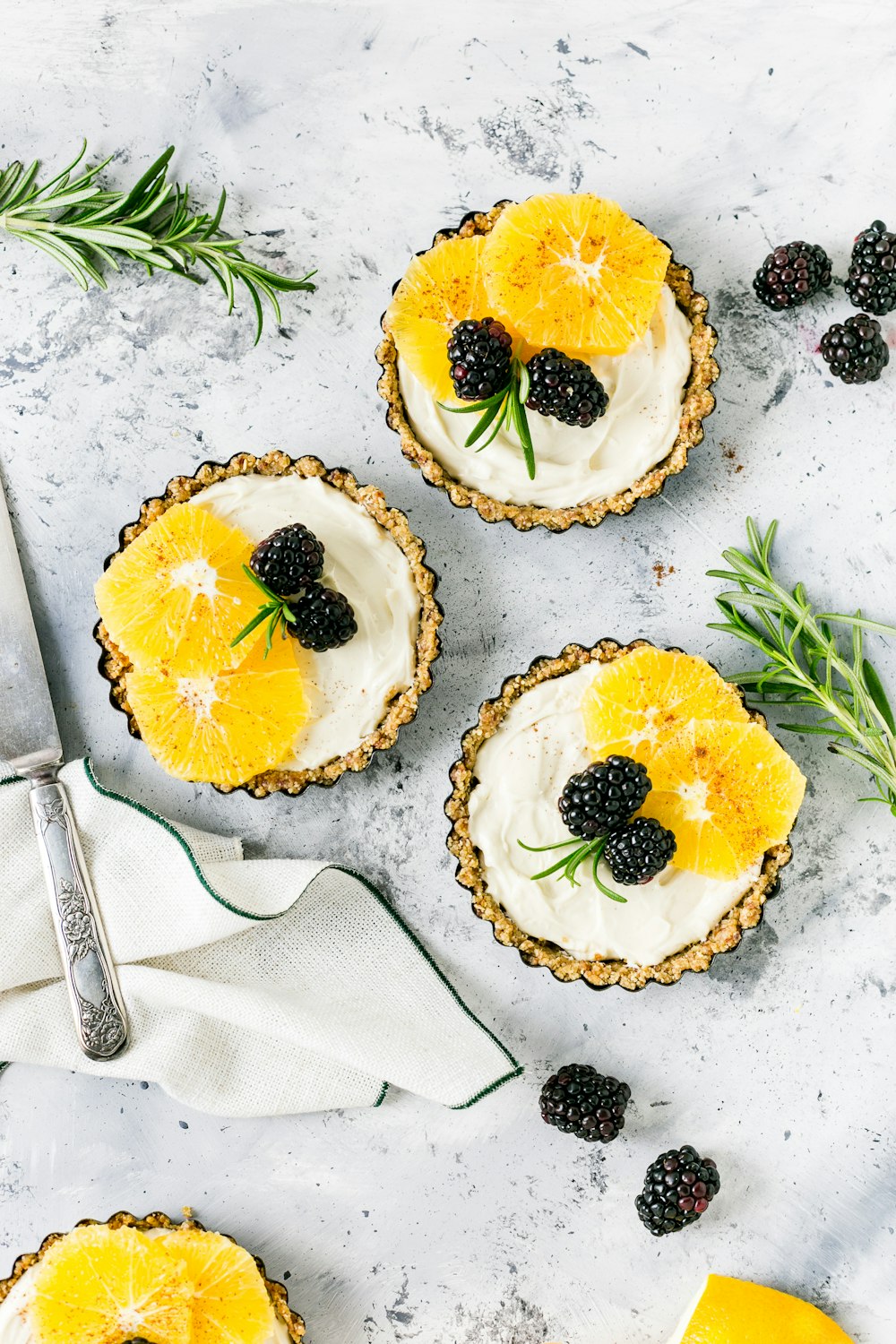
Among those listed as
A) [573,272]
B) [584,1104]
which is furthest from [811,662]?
[584,1104]

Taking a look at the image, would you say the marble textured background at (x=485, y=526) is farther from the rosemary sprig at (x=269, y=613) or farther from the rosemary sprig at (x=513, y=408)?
the rosemary sprig at (x=269, y=613)

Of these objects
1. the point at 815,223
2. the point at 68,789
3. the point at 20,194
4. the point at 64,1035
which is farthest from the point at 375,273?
the point at 64,1035

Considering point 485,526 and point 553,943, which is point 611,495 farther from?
point 553,943

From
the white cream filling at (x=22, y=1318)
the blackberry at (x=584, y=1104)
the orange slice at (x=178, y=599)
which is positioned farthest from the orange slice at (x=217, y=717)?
the white cream filling at (x=22, y=1318)

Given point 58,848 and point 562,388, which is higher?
point 562,388

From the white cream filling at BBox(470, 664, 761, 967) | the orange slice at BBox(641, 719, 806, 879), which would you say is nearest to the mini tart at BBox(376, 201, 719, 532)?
the white cream filling at BBox(470, 664, 761, 967)
